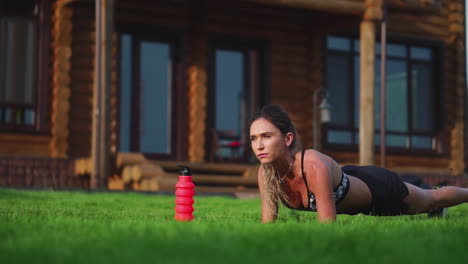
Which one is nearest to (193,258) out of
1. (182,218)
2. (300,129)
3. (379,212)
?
(182,218)

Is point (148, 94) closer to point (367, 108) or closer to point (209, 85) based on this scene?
point (209, 85)

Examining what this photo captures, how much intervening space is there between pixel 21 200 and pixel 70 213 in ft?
8.50

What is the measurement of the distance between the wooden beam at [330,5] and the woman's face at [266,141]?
988 centimetres

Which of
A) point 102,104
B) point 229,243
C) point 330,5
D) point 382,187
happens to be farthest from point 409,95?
point 229,243

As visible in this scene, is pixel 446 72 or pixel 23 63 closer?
pixel 23 63

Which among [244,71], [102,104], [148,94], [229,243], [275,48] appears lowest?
[229,243]

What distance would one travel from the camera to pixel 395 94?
66.1 ft

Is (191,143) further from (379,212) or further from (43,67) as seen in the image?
(379,212)

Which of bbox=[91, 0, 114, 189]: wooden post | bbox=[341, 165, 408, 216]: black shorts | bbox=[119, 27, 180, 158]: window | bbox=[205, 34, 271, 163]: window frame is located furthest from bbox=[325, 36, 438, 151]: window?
bbox=[341, 165, 408, 216]: black shorts

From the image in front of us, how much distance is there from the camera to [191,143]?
17.1 meters

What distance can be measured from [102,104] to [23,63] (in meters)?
2.61

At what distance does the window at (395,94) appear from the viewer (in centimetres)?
1905

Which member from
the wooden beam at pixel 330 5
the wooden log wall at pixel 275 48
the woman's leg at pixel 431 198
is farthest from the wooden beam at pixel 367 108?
the woman's leg at pixel 431 198

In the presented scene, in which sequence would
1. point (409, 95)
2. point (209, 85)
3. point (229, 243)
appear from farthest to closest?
point (409, 95) < point (209, 85) < point (229, 243)
